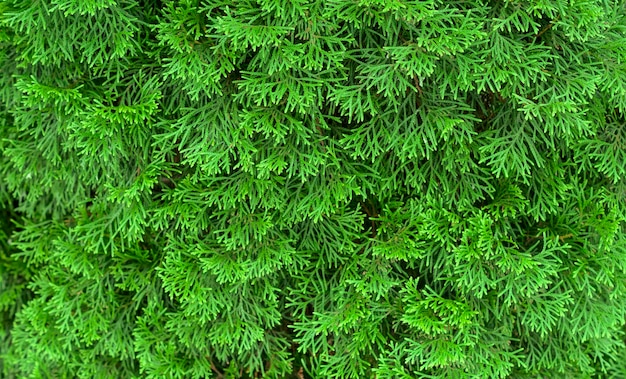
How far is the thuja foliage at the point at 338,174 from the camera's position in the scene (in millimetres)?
1355

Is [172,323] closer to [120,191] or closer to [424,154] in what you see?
[120,191]

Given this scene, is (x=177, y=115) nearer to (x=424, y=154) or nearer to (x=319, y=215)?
(x=319, y=215)

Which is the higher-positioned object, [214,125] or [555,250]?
[214,125]

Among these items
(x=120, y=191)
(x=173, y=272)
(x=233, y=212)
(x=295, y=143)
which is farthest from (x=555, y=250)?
(x=120, y=191)

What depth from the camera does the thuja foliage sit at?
1.36m

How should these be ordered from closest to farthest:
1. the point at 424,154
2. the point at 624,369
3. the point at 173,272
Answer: the point at 424,154
the point at 173,272
the point at 624,369

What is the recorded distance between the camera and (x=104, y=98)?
1.51 meters

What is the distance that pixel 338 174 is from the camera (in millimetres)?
1455

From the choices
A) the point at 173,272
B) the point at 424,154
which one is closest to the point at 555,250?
the point at 424,154

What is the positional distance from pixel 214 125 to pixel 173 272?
1.25ft

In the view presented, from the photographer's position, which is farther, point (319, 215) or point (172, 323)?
point (172, 323)

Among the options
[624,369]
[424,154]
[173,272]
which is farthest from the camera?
[624,369]

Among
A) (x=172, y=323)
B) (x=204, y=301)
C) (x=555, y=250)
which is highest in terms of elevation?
(x=555, y=250)

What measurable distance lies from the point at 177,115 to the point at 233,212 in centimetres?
28
